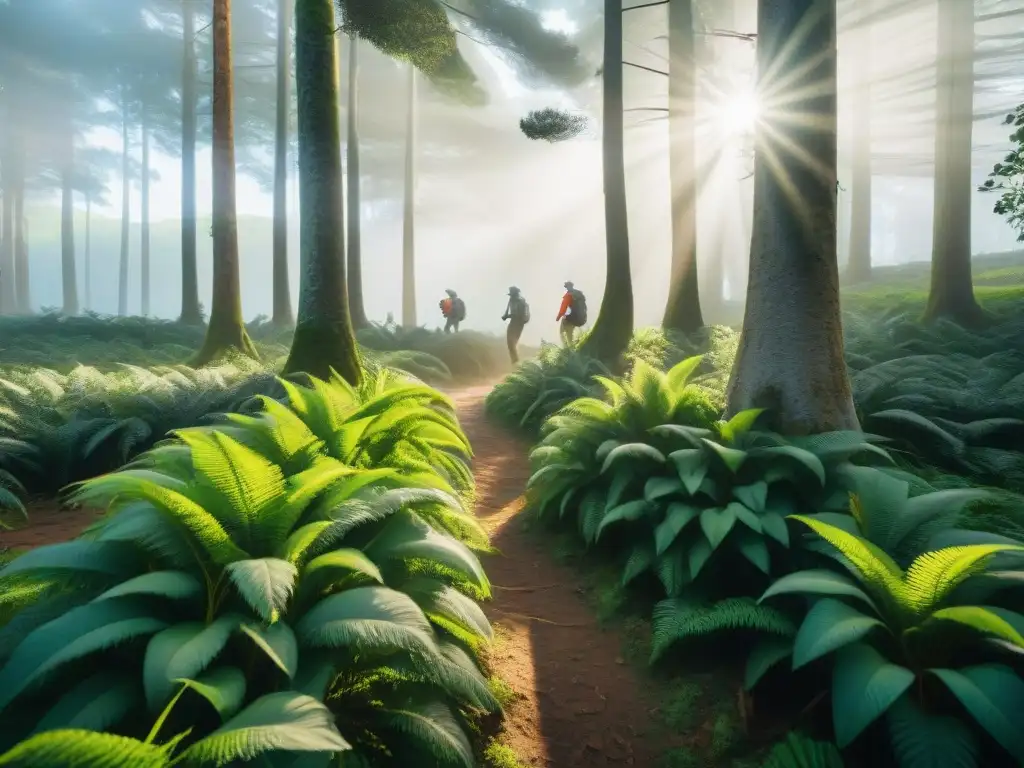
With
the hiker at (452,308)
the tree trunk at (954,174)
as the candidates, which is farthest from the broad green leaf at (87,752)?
the hiker at (452,308)

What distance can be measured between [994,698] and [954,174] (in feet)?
45.3

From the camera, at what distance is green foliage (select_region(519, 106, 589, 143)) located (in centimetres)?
1035

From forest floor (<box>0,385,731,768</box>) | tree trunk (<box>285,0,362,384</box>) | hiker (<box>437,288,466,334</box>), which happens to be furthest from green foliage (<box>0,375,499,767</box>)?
hiker (<box>437,288,466,334</box>)

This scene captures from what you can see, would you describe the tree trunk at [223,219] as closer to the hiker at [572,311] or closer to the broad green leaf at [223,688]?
the hiker at [572,311]

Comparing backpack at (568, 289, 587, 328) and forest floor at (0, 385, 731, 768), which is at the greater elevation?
backpack at (568, 289, 587, 328)

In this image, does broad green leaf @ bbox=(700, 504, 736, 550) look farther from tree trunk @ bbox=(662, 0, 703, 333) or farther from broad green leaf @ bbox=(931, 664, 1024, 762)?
tree trunk @ bbox=(662, 0, 703, 333)

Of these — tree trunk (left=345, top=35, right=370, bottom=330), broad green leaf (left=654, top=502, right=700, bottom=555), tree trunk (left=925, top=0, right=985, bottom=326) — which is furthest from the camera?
tree trunk (left=345, top=35, right=370, bottom=330)

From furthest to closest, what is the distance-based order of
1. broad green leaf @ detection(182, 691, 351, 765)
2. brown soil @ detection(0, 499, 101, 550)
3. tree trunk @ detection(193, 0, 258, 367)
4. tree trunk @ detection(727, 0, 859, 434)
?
tree trunk @ detection(193, 0, 258, 367), tree trunk @ detection(727, 0, 859, 434), brown soil @ detection(0, 499, 101, 550), broad green leaf @ detection(182, 691, 351, 765)

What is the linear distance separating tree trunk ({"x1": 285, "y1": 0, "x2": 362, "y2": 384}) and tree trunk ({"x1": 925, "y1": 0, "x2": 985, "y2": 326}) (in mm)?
11500

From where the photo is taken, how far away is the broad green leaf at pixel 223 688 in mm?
1641

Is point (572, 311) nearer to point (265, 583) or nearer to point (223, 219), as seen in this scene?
point (223, 219)

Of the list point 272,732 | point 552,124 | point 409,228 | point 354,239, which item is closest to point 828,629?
point 272,732

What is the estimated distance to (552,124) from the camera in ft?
34.1

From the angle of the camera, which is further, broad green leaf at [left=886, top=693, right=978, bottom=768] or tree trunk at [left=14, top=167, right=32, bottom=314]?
tree trunk at [left=14, top=167, right=32, bottom=314]
